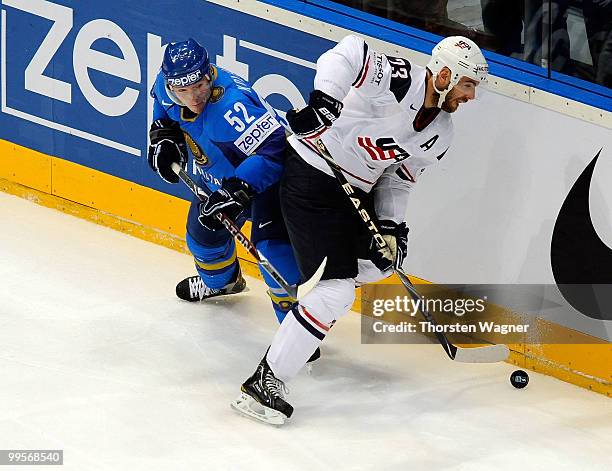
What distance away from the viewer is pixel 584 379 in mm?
4949

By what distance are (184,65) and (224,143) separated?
0.33 metres

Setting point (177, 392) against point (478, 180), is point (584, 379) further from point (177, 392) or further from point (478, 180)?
point (177, 392)

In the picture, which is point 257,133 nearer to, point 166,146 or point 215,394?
point 166,146

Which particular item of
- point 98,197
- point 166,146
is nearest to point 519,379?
point 166,146

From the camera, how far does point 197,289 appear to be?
5.54 meters

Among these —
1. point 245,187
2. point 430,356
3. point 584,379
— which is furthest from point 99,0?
point 584,379

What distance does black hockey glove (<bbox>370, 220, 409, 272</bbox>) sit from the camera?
4.70 m

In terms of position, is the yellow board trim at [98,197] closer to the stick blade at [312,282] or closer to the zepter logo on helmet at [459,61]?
the stick blade at [312,282]

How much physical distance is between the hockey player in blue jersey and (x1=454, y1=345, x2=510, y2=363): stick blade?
23.7 inches

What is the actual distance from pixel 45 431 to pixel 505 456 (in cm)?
135

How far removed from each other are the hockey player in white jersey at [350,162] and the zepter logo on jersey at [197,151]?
386mm

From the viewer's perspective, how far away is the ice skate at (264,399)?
4.56m

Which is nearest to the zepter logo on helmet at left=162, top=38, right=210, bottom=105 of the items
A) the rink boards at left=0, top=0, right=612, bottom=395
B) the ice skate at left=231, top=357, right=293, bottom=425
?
the rink boards at left=0, top=0, right=612, bottom=395

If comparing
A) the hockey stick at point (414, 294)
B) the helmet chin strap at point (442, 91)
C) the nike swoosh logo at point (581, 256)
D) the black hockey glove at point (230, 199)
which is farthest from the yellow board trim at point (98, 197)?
the helmet chin strap at point (442, 91)
